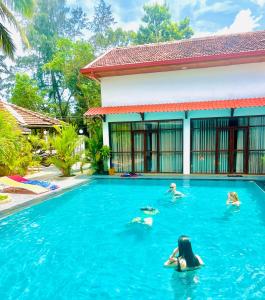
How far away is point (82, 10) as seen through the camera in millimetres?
42531

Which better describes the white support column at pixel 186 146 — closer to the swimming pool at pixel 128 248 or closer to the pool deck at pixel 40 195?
the swimming pool at pixel 128 248

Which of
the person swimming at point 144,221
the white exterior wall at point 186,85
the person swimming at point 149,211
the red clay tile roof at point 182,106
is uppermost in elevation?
the white exterior wall at point 186,85

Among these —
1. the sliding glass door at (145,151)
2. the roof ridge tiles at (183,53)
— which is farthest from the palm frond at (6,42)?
the sliding glass door at (145,151)

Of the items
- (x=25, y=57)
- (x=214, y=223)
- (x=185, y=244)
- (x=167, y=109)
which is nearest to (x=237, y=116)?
(x=167, y=109)

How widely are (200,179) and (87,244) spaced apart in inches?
350

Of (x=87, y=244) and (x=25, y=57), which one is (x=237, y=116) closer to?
(x=87, y=244)

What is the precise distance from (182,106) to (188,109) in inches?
27.1

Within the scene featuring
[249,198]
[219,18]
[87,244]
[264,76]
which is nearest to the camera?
[87,244]

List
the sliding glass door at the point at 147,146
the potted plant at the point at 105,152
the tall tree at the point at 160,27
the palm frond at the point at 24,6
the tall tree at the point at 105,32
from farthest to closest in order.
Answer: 1. the tall tree at the point at 160,27
2. the tall tree at the point at 105,32
3. the potted plant at the point at 105,152
4. the sliding glass door at the point at 147,146
5. the palm frond at the point at 24,6

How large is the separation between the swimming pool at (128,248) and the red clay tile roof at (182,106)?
185 inches

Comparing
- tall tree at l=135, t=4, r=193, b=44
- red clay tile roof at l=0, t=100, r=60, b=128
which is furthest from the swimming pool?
tall tree at l=135, t=4, r=193, b=44

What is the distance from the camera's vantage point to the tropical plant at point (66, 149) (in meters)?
15.5

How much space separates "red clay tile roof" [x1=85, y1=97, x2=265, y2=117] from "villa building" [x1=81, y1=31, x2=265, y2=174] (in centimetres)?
3

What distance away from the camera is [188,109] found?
44.7ft
